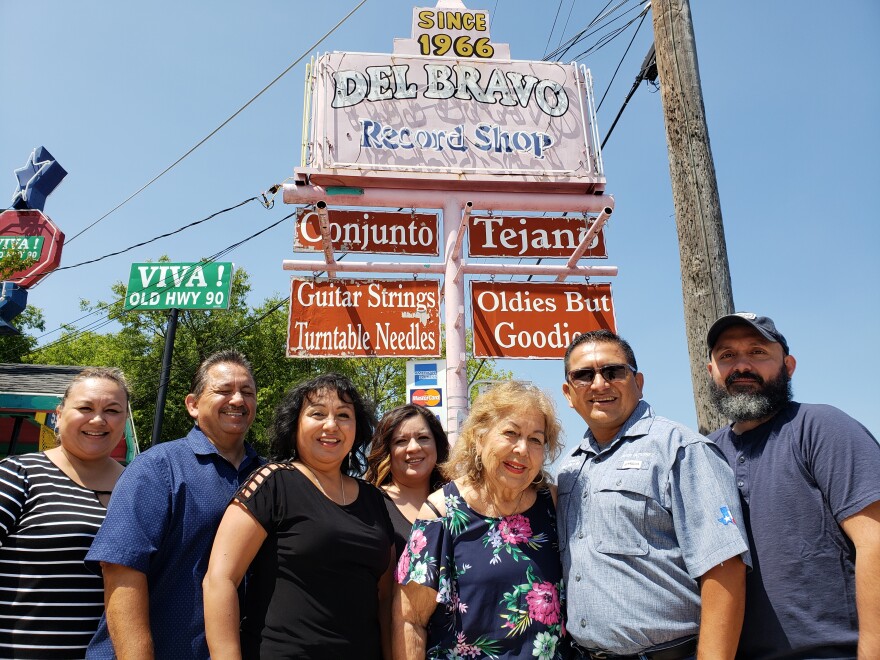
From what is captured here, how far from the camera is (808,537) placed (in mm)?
2092

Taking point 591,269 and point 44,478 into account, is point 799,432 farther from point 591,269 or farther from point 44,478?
point 591,269

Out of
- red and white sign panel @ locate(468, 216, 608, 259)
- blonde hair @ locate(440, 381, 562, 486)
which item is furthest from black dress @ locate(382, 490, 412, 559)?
red and white sign panel @ locate(468, 216, 608, 259)

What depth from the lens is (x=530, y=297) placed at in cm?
650

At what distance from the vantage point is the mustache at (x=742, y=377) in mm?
2465

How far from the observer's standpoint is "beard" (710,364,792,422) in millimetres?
2389

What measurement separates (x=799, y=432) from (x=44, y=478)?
2.90 m

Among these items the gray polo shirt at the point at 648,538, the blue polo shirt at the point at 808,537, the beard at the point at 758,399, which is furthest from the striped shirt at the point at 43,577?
the beard at the point at 758,399

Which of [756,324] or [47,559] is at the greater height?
[756,324]

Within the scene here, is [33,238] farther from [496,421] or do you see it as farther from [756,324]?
[756,324]

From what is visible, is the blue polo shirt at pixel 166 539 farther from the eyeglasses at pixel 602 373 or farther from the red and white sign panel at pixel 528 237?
the red and white sign panel at pixel 528 237

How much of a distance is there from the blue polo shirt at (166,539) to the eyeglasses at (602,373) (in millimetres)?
1510

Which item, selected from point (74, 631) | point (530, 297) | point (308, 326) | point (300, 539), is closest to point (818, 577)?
point (300, 539)

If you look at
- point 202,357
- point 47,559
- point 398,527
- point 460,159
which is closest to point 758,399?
point 398,527

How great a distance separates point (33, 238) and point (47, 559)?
39.0ft
